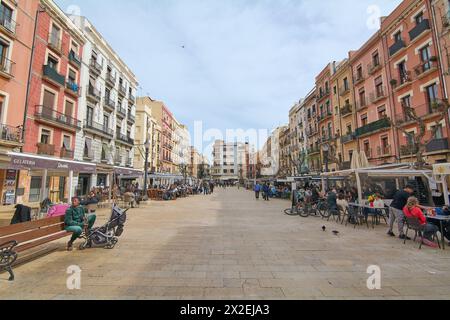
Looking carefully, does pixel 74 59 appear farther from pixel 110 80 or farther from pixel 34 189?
pixel 34 189

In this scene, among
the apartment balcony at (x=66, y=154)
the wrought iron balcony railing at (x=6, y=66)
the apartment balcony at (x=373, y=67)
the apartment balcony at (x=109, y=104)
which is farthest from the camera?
the apartment balcony at (x=109, y=104)

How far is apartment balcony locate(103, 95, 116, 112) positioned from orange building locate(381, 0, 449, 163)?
27.3 meters

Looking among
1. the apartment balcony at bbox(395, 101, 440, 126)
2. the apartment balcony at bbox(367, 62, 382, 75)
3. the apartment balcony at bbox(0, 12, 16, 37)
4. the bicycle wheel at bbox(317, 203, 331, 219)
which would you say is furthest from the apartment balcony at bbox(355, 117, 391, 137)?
the apartment balcony at bbox(0, 12, 16, 37)

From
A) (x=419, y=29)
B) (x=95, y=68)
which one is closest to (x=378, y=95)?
(x=419, y=29)

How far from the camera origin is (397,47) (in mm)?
19156

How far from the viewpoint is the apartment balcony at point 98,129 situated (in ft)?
72.3

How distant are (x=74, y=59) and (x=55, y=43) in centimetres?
204

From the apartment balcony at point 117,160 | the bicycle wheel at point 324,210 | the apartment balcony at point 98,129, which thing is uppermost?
the apartment balcony at point 98,129

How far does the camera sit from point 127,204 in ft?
50.9

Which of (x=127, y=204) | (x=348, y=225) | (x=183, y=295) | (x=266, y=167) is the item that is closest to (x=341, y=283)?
(x=183, y=295)

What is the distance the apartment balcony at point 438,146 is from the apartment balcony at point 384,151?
4.28m

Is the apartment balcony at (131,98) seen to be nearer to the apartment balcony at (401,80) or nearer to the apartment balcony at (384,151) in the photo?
the apartment balcony at (401,80)

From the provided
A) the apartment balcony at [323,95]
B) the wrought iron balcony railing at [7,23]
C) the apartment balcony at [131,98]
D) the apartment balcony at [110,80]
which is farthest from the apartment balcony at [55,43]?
the apartment balcony at [323,95]

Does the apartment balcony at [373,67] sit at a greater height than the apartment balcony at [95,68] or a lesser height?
lesser
